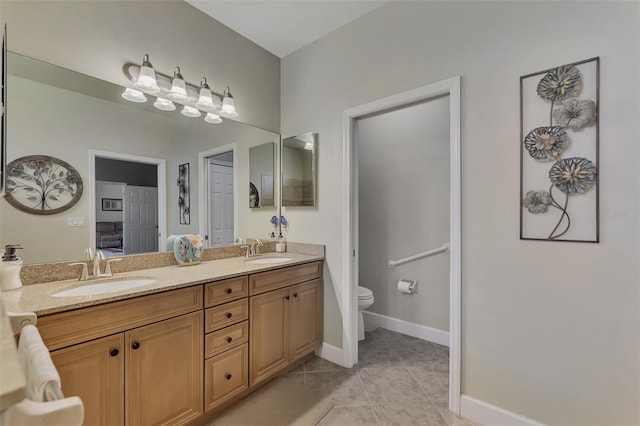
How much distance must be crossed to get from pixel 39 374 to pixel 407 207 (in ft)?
9.18

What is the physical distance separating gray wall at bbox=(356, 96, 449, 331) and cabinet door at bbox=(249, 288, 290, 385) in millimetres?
1361

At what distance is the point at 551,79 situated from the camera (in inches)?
56.8

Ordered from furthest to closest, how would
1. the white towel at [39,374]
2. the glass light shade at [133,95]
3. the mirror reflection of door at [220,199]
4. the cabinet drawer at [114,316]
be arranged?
the mirror reflection of door at [220,199] → the glass light shade at [133,95] → the cabinet drawer at [114,316] → the white towel at [39,374]

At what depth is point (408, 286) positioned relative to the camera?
2.82 meters

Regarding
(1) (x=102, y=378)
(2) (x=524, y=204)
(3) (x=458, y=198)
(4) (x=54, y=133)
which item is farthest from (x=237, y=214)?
(2) (x=524, y=204)

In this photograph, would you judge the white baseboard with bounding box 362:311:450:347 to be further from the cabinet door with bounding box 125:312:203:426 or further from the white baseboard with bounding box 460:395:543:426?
the cabinet door with bounding box 125:312:203:426

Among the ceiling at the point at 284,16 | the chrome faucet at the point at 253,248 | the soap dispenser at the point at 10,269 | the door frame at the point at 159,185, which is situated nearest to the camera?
the soap dispenser at the point at 10,269

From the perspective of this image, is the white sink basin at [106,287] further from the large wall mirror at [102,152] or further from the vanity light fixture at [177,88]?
the vanity light fixture at [177,88]

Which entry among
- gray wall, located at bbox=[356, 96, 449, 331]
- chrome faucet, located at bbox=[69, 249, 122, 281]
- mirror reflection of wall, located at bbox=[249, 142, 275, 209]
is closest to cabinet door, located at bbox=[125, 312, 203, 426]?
chrome faucet, located at bbox=[69, 249, 122, 281]

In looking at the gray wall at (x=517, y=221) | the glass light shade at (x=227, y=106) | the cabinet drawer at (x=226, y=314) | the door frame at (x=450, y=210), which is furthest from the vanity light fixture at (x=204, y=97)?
the cabinet drawer at (x=226, y=314)

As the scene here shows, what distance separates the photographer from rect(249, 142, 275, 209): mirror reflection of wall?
8.46 feet

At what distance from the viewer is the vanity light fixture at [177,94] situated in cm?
179

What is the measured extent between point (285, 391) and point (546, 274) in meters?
1.75

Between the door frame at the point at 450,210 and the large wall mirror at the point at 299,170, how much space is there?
340 millimetres
